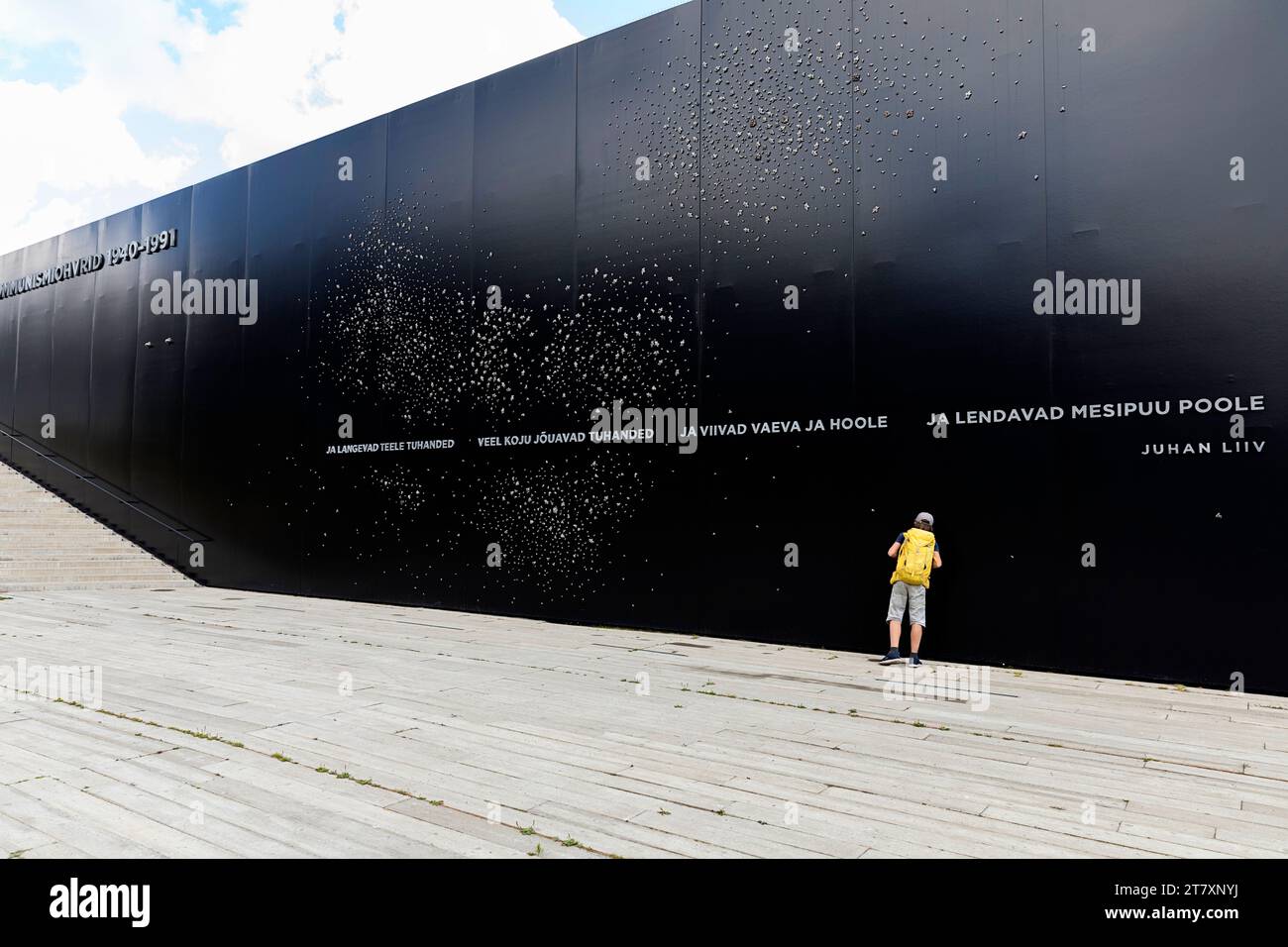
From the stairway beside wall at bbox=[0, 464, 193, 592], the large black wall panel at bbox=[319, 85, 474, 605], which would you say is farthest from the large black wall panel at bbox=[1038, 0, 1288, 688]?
the stairway beside wall at bbox=[0, 464, 193, 592]

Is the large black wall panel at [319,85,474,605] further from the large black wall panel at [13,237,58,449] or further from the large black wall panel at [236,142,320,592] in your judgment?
the large black wall panel at [13,237,58,449]

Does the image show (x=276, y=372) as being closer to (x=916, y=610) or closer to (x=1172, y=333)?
(x=916, y=610)

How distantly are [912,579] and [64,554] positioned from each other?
15098 mm

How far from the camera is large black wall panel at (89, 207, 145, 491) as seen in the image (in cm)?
1734

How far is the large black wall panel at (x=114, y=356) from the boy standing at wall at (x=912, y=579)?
50.9ft

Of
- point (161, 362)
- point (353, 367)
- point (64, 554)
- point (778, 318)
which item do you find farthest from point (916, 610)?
point (64, 554)

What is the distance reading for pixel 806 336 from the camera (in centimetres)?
941

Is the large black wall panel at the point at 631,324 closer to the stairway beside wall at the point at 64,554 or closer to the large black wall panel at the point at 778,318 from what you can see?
the large black wall panel at the point at 778,318

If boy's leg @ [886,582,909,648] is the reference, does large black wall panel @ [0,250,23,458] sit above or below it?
above

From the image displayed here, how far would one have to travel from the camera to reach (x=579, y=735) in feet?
17.6

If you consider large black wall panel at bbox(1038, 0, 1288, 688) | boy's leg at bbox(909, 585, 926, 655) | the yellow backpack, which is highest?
large black wall panel at bbox(1038, 0, 1288, 688)

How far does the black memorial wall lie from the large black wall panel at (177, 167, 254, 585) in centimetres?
15
